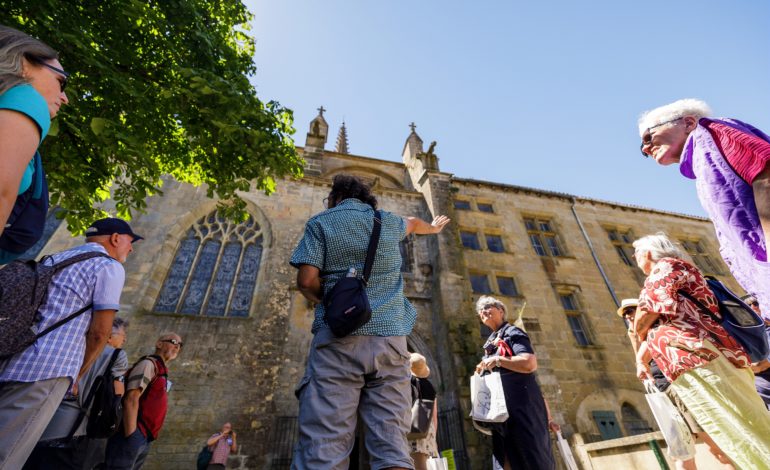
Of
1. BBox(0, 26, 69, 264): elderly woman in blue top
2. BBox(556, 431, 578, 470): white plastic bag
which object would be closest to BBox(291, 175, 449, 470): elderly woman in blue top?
BBox(0, 26, 69, 264): elderly woman in blue top

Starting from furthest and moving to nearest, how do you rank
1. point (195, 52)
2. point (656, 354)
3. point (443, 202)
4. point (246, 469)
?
point (443, 202) < point (246, 469) < point (195, 52) < point (656, 354)

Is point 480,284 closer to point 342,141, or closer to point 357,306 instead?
point 357,306

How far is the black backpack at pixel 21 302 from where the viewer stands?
171cm

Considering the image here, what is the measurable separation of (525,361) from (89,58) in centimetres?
549

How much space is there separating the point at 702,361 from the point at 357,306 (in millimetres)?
1952

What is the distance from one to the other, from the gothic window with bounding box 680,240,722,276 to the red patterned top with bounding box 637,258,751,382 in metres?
17.0

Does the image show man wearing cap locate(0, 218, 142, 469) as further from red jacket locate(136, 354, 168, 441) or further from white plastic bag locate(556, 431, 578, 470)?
white plastic bag locate(556, 431, 578, 470)

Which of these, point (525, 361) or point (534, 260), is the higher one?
point (534, 260)

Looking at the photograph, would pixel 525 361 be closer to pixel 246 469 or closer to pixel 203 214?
pixel 246 469

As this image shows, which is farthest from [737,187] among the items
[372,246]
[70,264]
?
[70,264]

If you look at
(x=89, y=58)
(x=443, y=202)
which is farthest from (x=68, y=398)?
(x=443, y=202)

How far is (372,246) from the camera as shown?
190 centimetres

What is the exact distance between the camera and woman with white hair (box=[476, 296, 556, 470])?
→ 2.91 metres

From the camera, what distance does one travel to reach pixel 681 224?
16516 mm
